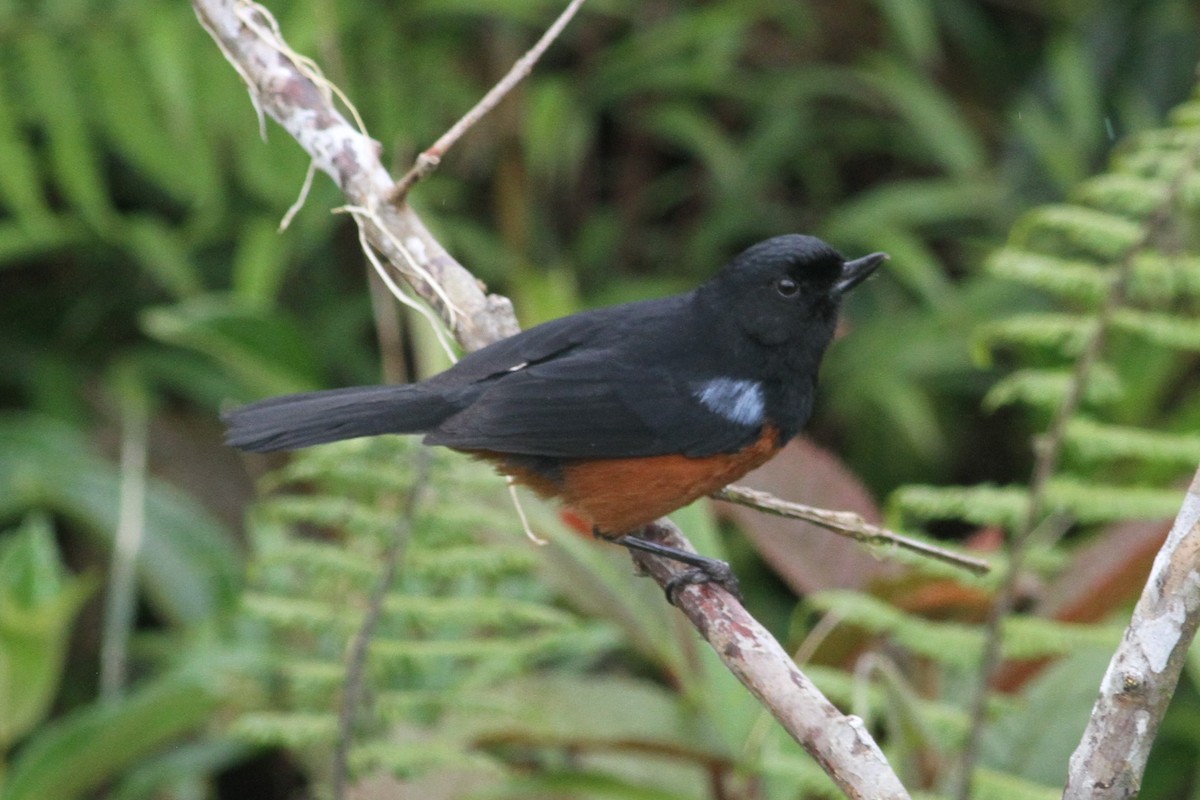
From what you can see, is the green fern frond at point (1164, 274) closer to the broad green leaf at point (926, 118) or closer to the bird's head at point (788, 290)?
the bird's head at point (788, 290)

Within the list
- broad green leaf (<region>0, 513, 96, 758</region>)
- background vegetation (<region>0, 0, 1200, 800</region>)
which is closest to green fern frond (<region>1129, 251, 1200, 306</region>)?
background vegetation (<region>0, 0, 1200, 800</region>)

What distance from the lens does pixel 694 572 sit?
87.5 inches

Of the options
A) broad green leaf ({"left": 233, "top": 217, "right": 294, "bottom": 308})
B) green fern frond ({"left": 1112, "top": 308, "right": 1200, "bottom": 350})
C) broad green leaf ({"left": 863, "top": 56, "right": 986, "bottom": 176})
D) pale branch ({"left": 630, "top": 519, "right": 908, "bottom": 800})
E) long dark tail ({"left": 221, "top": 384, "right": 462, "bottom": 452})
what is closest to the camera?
pale branch ({"left": 630, "top": 519, "right": 908, "bottom": 800})

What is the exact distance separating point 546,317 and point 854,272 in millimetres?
1685

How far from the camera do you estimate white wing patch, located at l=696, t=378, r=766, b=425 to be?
7.93ft

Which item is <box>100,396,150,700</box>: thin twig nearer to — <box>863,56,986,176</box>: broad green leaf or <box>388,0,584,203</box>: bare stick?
<box>388,0,584,203</box>: bare stick

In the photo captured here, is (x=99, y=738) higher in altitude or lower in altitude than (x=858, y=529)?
higher

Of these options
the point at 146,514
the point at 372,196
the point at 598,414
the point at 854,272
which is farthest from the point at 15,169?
the point at 854,272

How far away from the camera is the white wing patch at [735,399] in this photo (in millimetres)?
2416

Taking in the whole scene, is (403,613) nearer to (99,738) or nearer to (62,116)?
(99,738)

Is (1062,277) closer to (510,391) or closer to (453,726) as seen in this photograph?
(510,391)

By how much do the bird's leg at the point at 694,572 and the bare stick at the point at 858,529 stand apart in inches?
5.1

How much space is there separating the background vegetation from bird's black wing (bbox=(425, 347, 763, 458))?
1.39 ft

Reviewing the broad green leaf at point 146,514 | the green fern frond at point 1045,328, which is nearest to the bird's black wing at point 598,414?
the green fern frond at point 1045,328
